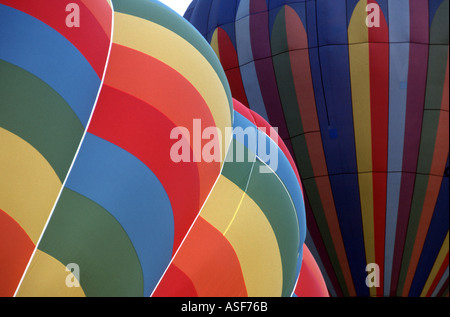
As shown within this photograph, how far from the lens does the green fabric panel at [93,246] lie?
3033 millimetres

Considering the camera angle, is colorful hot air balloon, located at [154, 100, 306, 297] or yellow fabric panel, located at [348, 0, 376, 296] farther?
yellow fabric panel, located at [348, 0, 376, 296]

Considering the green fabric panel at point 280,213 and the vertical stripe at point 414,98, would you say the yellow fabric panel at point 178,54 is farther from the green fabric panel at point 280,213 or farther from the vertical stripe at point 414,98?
the vertical stripe at point 414,98

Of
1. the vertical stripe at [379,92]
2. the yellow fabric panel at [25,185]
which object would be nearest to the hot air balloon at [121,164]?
the yellow fabric panel at [25,185]

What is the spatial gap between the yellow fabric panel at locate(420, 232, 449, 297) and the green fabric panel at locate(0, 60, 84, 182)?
4.51 m

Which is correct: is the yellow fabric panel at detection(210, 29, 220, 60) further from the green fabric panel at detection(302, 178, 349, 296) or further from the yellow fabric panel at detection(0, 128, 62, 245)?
the yellow fabric panel at detection(0, 128, 62, 245)

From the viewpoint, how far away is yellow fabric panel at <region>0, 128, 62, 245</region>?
2.98 metres

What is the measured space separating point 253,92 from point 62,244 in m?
4.08

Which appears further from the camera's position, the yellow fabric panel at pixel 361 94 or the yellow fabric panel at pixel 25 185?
the yellow fabric panel at pixel 361 94

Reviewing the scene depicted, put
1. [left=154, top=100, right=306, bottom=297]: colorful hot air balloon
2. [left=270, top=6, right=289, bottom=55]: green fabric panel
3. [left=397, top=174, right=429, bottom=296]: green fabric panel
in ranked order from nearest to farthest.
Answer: [left=154, top=100, right=306, bottom=297]: colorful hot air balloon
[left=397, top=174, right=429, bottom=296]: green fabric panel
[left=270, top=6, right=289, bottom=55]: green fabric panel

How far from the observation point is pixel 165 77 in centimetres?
349

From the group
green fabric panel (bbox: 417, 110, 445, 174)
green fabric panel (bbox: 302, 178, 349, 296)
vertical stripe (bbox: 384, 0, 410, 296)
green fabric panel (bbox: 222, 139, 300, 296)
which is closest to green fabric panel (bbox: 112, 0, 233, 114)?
green fabric panel (bbox: 222, 139, 300, 296)

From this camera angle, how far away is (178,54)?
3.63 metres

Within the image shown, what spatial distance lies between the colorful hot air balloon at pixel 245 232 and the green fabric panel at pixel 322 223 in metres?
2.50

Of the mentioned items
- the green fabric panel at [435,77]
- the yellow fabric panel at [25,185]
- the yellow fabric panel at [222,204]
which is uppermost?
the green fabric panel at [435,77]
